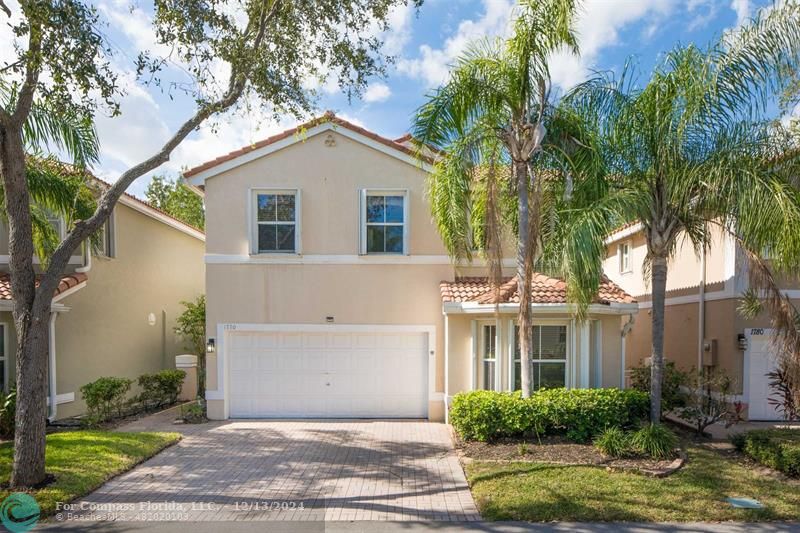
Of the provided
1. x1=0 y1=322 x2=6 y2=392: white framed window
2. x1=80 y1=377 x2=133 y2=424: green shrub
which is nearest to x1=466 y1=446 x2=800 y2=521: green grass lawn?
x1=80 y1=377 x2=133 y2=424: green shrub

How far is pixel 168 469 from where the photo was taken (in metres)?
7.56

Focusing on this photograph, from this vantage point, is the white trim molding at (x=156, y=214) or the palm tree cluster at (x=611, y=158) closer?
the palm tree cluster at (x=611, y=158)

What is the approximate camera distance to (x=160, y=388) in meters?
12.6

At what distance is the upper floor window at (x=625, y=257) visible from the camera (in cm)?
1561

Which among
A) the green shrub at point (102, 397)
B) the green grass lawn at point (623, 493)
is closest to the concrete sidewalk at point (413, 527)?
the green grass lawn at point (623, 493)

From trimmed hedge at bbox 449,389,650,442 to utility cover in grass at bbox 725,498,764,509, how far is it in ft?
7.73

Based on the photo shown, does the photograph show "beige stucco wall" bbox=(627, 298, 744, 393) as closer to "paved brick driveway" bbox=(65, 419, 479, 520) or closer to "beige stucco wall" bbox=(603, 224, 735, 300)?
"beige stucco wall" bbox=(603, 224, 735, 300)

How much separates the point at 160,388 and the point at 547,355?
10221mm

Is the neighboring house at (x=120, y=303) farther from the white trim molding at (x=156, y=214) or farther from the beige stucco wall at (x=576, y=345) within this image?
the beige stucco wall at (x=576, y=345)

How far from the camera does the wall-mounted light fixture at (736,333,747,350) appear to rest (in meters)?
10.7

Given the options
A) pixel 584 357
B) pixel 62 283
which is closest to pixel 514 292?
pixel 584 357

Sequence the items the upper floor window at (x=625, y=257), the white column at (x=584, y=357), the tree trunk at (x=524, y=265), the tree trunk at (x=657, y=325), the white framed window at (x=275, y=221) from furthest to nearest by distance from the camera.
Answer: 1. the upper floor window at (x=625, y=257)
2. the white framed window at (x=275, y=221)
3. the white column at (x=584, y=357)
4. the tree trunk at (x=524, y=265)
5. the tree trunk at (x=657, y=325)

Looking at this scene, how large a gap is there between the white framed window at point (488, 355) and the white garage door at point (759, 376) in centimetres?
610
